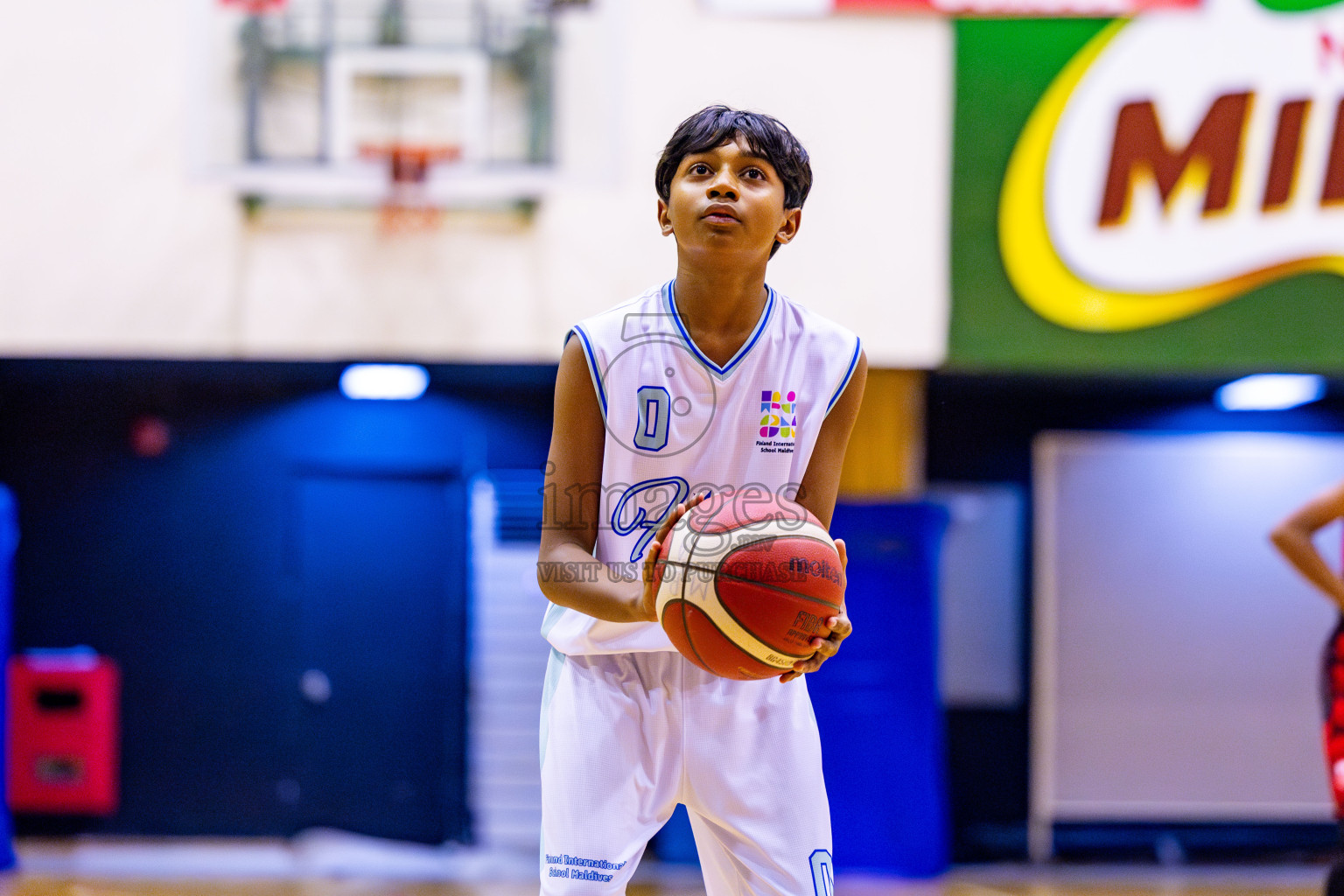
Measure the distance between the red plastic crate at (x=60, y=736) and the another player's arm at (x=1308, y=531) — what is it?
18.6ft

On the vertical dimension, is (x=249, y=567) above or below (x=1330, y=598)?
below

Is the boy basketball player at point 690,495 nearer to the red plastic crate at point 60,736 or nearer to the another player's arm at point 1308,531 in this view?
the another player's arm at point 1308,531

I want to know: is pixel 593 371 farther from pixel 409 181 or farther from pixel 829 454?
pixel 409 181

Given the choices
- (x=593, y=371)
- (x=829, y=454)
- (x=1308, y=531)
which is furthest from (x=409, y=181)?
(x=1308, y=531)

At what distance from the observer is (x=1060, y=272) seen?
538 cm

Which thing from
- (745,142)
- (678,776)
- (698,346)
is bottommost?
(678,776)

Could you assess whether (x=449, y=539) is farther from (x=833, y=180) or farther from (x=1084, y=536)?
(x=1084, y=536)

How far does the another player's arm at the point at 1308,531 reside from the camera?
137 inches

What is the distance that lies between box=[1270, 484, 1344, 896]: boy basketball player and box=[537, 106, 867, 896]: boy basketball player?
1.78 metres

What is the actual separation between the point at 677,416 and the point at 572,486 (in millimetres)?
226

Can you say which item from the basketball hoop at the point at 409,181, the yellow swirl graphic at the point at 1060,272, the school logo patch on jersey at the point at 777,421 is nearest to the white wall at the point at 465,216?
the basketball hoop at the point at 409,181

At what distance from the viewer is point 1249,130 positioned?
5391 millimetres

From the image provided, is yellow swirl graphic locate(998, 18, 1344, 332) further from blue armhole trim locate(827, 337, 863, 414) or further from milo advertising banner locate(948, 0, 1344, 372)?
blue armhole trim locate(827, 337, 863, 414)

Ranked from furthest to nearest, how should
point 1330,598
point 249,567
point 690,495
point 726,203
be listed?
point 249,567
point 1330,598
point 690,495
point 726,203
